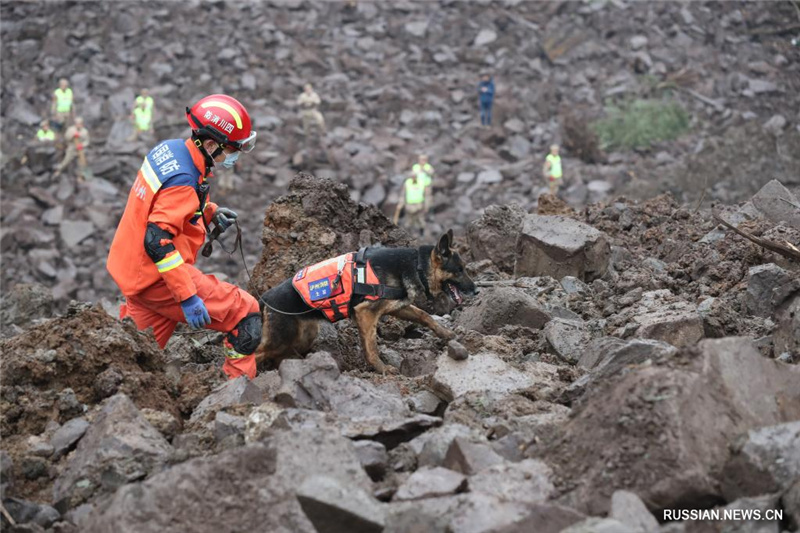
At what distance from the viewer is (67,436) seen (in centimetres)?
539

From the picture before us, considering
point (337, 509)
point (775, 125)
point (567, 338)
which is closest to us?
point (337, 509)

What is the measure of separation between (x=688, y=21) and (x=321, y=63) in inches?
462

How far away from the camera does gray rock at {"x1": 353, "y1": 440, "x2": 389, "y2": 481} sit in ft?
15.6

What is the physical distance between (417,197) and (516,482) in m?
15.9

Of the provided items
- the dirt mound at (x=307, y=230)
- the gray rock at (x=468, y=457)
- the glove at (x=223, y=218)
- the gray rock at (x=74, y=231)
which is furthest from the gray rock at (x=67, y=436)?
the gray rock at (x=74, y=231)

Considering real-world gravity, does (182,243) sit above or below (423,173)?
above

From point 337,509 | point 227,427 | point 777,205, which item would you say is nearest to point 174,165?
point 227,427

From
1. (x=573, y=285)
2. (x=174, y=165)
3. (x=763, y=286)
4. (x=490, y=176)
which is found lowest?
(x=490, y=176)

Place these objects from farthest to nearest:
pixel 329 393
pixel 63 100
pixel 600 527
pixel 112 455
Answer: pixel 63 100 → pixel 329 393 → pixel 112 455 → pixel 600 527

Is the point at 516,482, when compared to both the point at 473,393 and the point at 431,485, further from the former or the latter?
the point at 473,393

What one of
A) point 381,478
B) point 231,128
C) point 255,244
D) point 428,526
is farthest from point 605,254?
point 255,244

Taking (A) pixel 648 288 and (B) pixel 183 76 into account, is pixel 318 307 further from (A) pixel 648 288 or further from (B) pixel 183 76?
(B) pixel 183 76

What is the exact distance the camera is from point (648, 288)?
8.21 m

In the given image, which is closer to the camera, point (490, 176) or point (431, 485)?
point (431, 485)
